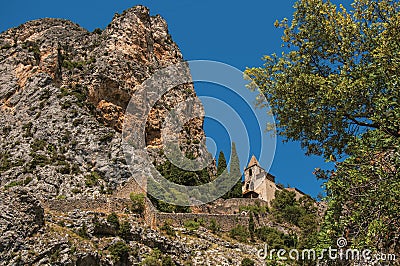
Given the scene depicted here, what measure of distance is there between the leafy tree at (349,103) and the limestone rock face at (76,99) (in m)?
28.9

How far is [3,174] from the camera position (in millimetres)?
43094

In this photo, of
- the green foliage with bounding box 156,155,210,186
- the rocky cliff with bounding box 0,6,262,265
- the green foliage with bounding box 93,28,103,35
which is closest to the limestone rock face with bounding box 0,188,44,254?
the rocky cliff with bounding box 0,6,262,265

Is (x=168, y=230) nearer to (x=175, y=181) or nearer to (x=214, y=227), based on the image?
(x=214, y=227)

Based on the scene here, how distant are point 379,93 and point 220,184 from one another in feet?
152

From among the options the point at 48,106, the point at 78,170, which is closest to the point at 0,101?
the point at 48,106

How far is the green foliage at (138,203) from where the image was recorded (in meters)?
33.4

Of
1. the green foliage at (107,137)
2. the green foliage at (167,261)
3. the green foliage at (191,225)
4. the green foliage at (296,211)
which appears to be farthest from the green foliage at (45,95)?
the green foliage at (167,261)

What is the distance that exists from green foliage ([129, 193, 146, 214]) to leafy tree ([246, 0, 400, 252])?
20795 millimetres

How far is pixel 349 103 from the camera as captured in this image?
1193 cm

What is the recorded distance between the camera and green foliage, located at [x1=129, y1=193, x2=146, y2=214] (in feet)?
110

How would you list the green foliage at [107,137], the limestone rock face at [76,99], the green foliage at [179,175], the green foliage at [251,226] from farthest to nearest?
the green foliage at [107,137], the green foliage at [179,175], the limestone rock face at [76,99], the green foliage at [251,226]

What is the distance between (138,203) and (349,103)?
23.7 m

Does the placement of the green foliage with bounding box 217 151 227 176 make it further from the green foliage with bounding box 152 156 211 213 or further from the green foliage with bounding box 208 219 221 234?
the green foliage with bounding box 208 219 221 234

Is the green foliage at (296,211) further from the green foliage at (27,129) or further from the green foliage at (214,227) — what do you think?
the green foliage at (27,129)
